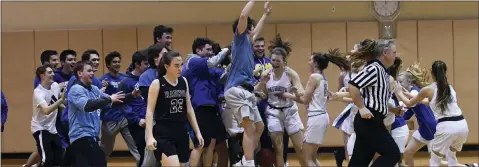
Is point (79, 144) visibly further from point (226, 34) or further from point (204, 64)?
point (226, 34)

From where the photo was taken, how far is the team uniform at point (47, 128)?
29.5ft

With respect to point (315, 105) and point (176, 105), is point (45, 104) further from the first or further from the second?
point (315, 105)

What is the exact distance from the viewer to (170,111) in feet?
21.4

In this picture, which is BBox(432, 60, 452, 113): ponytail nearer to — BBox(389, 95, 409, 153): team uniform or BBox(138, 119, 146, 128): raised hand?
BBox(389, 95, 409, 153): team uniform

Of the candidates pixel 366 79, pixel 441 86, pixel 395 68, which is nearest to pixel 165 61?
pixel 366 79

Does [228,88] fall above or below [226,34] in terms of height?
below

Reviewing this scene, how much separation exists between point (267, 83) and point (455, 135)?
89.8 inches

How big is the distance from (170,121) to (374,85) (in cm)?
188

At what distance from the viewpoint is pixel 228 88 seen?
7707 mm

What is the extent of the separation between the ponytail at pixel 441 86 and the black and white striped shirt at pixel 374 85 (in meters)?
1.85

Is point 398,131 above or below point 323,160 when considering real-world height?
above

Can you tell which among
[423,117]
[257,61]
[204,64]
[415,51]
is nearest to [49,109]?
[204,64]

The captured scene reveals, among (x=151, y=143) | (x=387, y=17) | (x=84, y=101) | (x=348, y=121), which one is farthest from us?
(x=387, y=17)

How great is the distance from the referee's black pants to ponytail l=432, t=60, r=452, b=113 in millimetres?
1999
